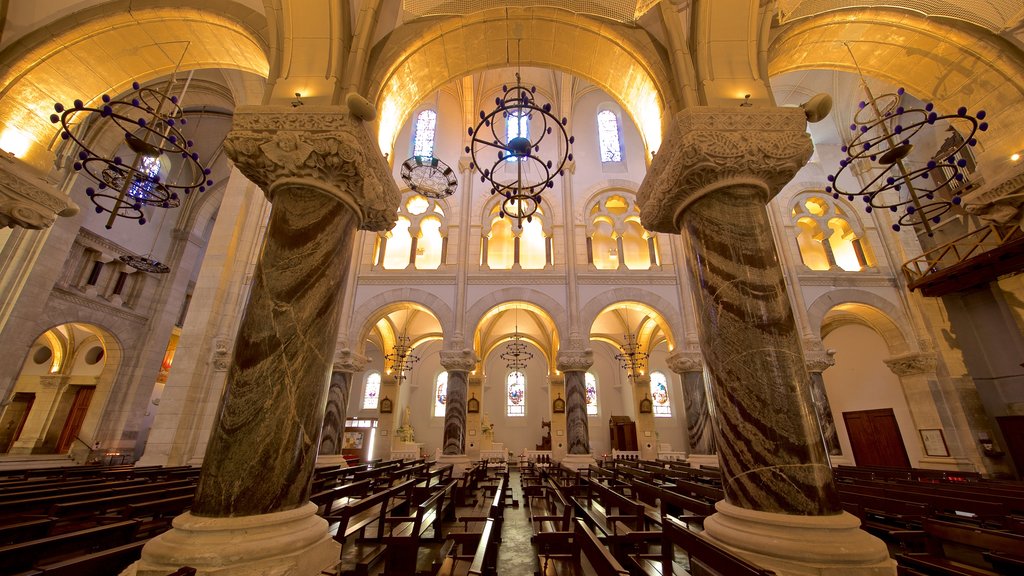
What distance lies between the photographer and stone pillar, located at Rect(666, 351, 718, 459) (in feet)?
33.2

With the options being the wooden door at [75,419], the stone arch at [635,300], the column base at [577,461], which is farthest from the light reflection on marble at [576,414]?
the wooden door at [75,419]

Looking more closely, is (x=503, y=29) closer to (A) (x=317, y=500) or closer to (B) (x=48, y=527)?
(A) (x=317, y=500)

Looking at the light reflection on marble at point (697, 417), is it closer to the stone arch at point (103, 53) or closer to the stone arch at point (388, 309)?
the stone arch at point (388, 309)

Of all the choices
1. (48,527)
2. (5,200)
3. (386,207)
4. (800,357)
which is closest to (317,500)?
(48,527)

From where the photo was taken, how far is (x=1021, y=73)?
18.5 feet

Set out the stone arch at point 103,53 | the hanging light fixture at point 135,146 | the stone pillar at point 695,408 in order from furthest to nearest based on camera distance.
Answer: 1. the stone pillar at point 695,408
2. the hanging light fixture at point 135,146
3. the stone arch at point 103,53

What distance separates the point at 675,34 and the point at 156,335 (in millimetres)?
19026

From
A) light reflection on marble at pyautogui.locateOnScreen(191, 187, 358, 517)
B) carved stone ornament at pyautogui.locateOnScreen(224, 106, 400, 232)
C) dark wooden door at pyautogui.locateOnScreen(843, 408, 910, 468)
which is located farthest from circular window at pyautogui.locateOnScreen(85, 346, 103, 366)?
dark wooden door at pyautogui.locateOnScreen(843, 408, 910, 468)

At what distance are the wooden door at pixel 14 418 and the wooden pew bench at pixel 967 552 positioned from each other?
23.6 m

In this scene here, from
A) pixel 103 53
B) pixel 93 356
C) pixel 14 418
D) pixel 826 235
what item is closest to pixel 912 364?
pixel 826 235

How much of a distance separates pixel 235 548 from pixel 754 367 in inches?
137

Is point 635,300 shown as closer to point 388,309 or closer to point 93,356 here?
point 388,309

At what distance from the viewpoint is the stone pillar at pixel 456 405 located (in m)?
Answer: 10.7

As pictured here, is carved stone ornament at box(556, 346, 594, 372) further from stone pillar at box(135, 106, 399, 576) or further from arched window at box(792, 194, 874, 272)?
stone pillar at box(135, 106, 399, 576)
